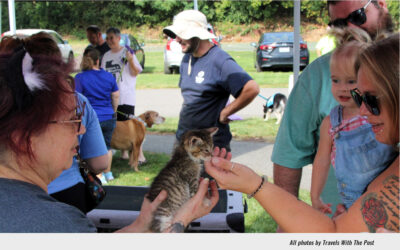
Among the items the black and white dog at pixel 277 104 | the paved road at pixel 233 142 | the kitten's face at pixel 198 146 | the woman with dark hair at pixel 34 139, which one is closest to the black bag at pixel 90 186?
the kitten's face at pixel 198 146

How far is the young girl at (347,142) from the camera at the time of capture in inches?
65.4

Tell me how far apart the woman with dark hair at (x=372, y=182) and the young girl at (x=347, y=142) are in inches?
3.8

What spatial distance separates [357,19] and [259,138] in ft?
20.0

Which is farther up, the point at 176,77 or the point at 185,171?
the point at 176,77

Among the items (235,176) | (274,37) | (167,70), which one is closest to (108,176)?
(235,176)

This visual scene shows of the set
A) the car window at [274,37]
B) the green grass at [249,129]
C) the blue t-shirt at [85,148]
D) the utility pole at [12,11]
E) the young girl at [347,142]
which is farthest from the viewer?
the car window at [274,37]

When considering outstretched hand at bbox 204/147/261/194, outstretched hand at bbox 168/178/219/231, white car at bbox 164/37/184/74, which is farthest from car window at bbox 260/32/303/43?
outstretched hand at bbox 204/147/261/194

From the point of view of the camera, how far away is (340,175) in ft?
5.92

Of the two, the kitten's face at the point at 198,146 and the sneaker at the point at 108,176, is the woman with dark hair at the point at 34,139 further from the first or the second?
the sneaker at the point at 108,176

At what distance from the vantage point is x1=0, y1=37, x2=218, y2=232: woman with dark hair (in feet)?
3.96

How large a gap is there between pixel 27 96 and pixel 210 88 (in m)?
2.64

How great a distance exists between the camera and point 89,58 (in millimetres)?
5242

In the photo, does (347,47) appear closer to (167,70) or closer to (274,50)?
(274,50)

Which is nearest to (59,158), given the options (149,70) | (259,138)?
(259,138)
